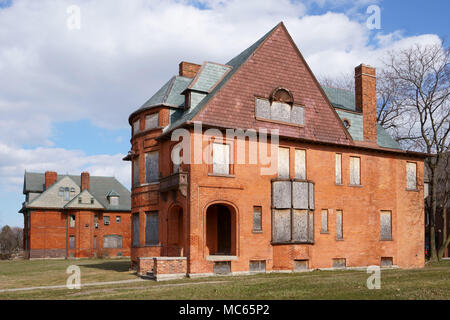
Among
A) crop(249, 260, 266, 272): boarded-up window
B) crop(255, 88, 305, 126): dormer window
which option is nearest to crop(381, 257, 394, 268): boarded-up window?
crop(249, 260, 266, 272): boarded-up window

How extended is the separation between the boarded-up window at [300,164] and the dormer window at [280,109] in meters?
1.65

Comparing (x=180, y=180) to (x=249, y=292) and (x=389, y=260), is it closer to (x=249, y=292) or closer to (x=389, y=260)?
(x=249, y=292)

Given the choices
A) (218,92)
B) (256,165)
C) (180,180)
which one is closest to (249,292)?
(180,180)

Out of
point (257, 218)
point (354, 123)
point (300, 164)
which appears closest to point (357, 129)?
point (354, 123)

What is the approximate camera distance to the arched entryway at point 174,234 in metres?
27.1

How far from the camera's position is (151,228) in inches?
1136

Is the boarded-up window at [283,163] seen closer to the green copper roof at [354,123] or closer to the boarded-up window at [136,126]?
the green copper roof at [354,123]

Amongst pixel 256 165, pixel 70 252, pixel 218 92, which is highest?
pixel 218 92

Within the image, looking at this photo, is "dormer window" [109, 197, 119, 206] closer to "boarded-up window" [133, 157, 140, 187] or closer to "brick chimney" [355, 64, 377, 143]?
"boarded-up window" [133, 157, 140, 187]

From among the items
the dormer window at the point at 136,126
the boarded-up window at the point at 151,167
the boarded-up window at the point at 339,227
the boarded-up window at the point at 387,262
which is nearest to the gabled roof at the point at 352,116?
the boarded-up window at the point at 339,227

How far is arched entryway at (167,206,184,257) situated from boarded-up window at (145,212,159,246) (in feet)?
4.52

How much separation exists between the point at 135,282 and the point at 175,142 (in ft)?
26.1
